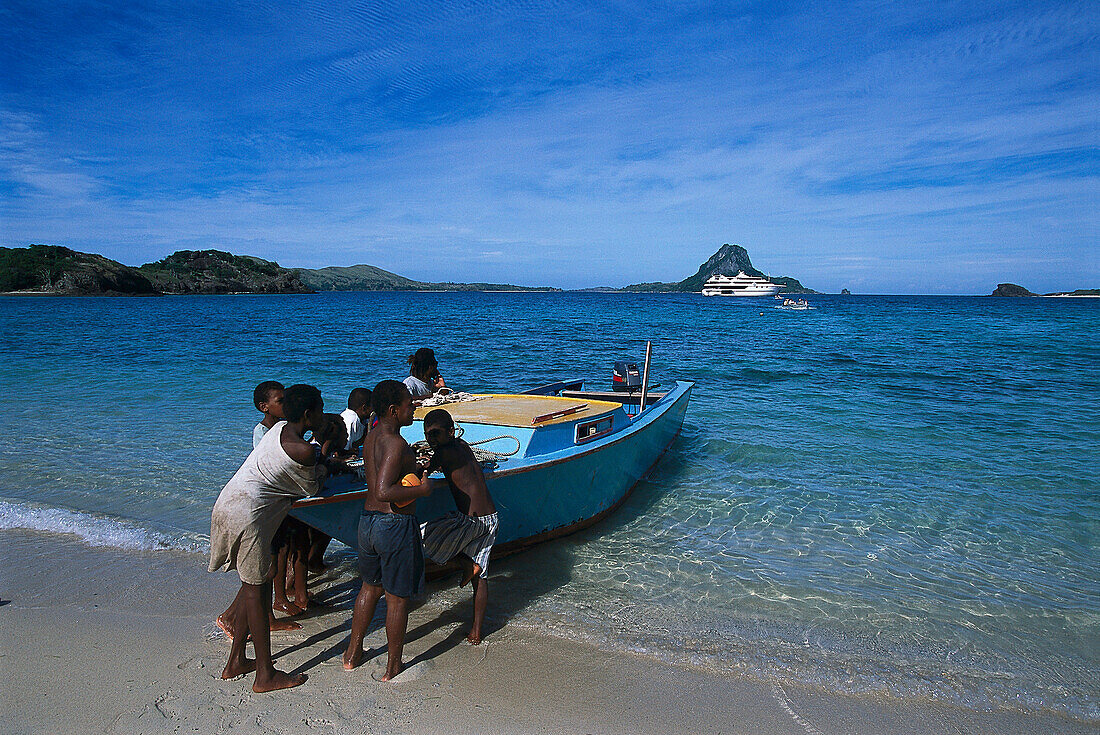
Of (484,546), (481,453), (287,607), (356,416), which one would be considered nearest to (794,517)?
(481,453)

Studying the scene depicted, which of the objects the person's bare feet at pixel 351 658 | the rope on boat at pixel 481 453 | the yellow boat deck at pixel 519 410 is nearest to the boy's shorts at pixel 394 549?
the person's bare feet at pixel 351 658

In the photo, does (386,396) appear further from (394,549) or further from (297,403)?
(394,549)

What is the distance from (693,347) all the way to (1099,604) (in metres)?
24.4

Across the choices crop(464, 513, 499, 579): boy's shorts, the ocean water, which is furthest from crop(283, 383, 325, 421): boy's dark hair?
the ocean water

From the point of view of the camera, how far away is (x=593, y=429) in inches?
284

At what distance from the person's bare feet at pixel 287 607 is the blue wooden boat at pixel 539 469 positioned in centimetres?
75

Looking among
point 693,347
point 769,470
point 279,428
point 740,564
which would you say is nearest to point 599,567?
point 740,564

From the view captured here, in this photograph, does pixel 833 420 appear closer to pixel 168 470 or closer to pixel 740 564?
pixel 740 564

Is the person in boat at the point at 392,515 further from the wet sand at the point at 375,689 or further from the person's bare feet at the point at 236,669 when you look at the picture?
the person's bare feet at the point at 236,669

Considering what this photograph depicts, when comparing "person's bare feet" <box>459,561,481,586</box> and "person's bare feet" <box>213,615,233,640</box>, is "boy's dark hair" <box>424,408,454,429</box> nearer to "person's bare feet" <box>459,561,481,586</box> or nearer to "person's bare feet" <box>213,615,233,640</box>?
"person's bare feet" <box>459,561,481,586</box>

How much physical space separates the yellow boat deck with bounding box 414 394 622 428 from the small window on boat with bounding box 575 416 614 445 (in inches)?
3.7

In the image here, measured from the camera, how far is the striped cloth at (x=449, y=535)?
4512 millimetres

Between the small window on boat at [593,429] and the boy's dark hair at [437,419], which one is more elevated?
the boy's dark hair at [437,419]

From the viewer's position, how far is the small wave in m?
6.44
